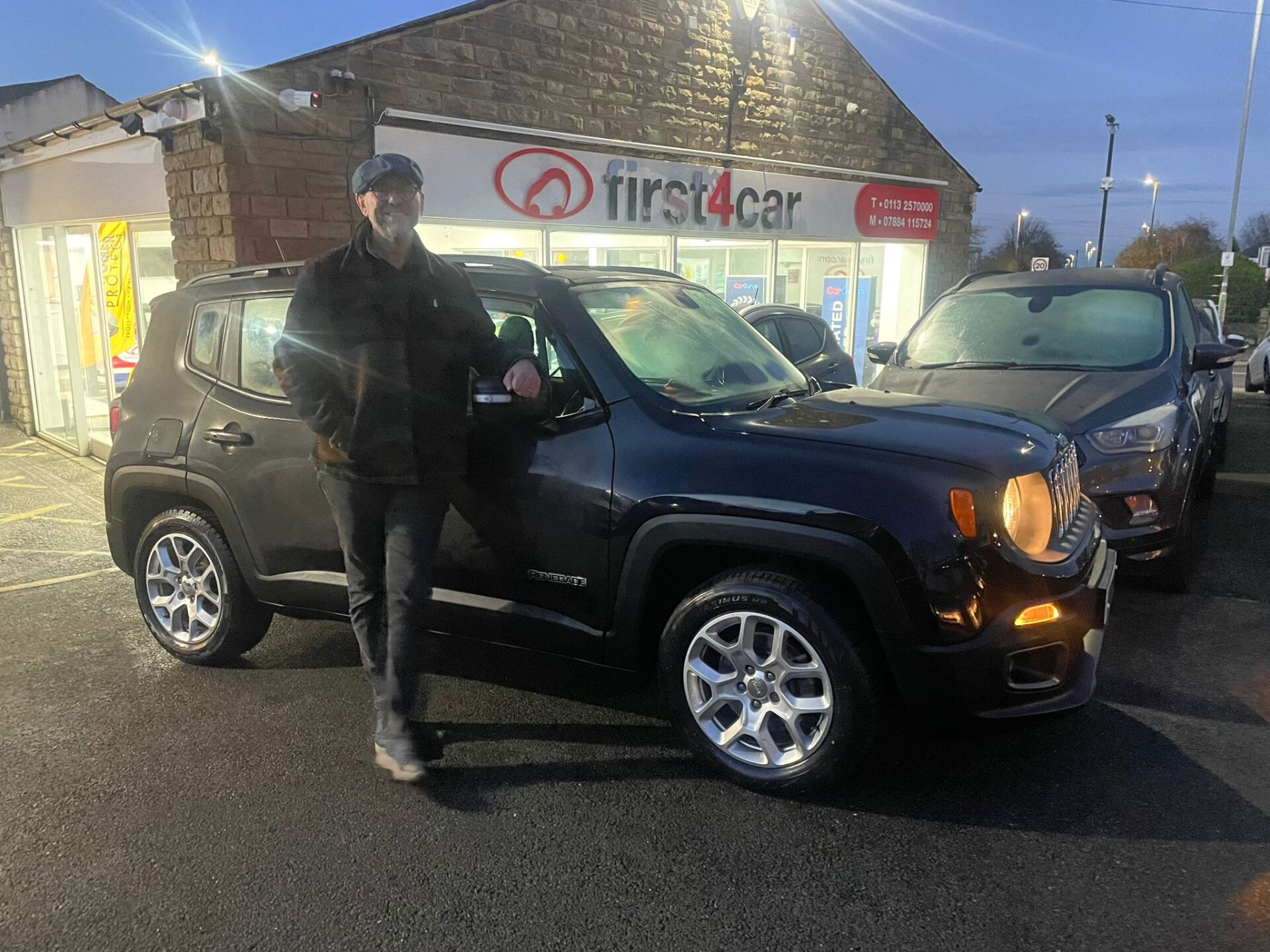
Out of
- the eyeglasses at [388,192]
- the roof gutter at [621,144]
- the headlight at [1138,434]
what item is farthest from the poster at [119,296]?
the headlight at [1138,434]

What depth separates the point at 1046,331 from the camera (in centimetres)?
611

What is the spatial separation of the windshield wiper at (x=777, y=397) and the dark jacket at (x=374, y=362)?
110 cm

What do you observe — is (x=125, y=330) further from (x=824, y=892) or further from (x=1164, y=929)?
→ (x=1164, y=929)

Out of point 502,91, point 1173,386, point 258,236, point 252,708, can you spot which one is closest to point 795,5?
point 502,91

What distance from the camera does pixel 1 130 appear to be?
1798 centimetres

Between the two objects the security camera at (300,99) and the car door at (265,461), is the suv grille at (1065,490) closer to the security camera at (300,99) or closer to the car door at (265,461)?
the car door at (265,461)

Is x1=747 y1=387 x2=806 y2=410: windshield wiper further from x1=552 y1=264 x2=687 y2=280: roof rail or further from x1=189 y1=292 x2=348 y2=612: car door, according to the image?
x1=189 y1=292 x2=348 y2=612: car door

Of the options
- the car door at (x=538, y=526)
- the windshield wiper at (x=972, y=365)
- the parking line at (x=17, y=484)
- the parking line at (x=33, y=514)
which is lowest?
the parking line at (x=17, y=484)

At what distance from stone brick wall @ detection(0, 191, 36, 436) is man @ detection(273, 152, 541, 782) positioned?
975 cm

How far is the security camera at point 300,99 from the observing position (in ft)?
23.5

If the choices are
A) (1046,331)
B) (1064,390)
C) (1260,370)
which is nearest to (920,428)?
(1064,390)

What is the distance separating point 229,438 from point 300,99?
433 centimetres

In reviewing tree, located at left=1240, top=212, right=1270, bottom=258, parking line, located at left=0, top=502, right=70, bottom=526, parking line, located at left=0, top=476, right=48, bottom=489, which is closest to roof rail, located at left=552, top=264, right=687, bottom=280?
parking line, located at left=0, top=502, right=70, bottom=526

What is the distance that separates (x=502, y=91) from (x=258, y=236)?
288 centimetres
